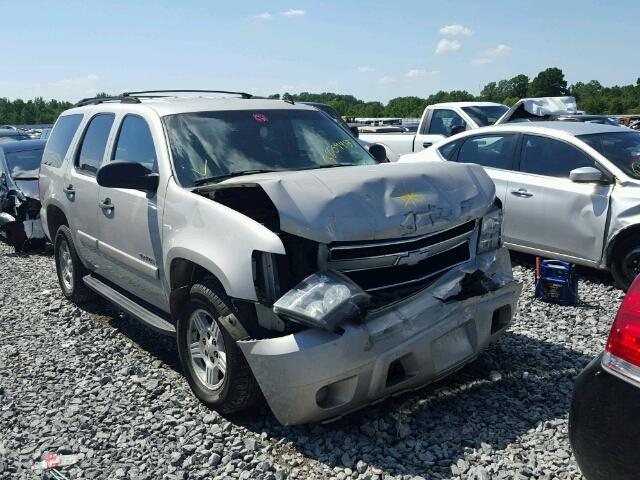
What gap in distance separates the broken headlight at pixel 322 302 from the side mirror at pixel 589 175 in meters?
3.91

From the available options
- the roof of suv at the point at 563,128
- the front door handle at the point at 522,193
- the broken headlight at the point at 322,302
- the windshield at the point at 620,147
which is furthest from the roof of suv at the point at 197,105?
the windshield at the point at 620,147

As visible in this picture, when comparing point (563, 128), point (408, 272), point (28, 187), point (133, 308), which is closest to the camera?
point (408, 272)

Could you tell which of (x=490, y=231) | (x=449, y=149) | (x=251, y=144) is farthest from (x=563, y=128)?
(x=251, y=144)

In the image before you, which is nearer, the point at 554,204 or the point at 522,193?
the point at 554,204

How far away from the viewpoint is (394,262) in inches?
146

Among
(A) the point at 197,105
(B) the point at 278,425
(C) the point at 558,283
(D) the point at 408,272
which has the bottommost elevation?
(B) the point at 278,425

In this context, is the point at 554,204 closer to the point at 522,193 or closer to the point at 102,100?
the point at 522,193

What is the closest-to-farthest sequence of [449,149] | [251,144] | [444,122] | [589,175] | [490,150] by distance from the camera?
[251,144], [589,175], [490,150], [449,149], [444,122]

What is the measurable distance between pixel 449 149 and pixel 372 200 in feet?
16.1

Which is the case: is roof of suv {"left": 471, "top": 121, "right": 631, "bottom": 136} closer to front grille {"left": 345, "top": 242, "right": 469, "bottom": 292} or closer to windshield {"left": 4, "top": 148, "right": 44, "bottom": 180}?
front grille {"left": 345, "top": 242, "right": 469, "bottom": 292}

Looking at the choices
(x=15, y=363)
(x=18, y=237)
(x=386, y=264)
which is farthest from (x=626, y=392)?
(x=18, y=237)

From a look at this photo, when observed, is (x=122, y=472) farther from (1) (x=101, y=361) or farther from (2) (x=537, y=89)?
(2) (x=537, y=89)

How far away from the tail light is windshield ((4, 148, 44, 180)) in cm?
1032

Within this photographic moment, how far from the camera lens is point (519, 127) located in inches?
296
